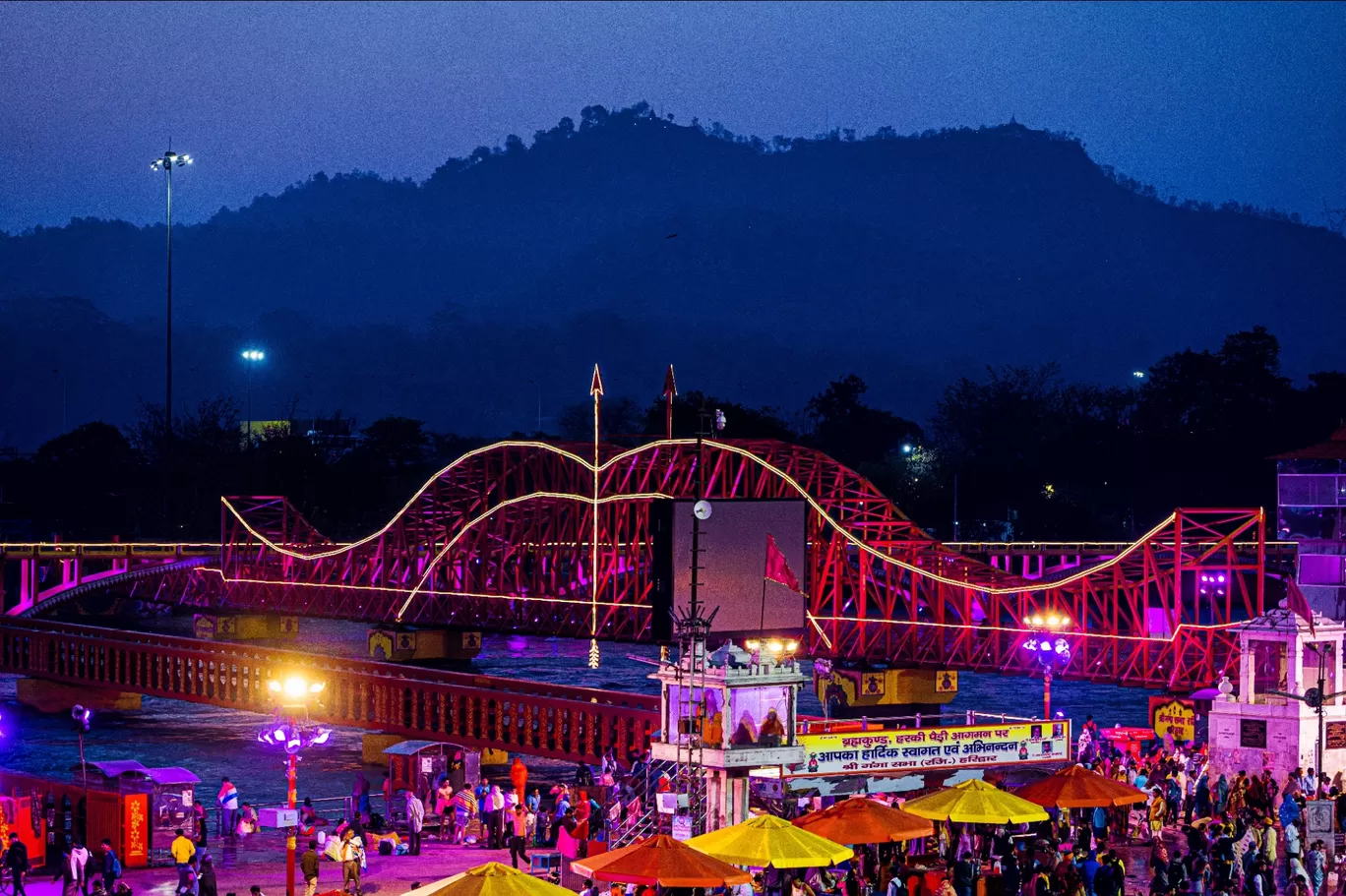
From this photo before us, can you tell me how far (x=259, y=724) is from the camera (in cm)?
9962

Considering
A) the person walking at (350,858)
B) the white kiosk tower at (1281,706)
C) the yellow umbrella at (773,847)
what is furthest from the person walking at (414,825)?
the white kiosk tower at (1281,706)

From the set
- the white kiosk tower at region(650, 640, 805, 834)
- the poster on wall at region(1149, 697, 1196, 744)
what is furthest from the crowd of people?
the poster on wall at region(1149, 697, 1196, 744)

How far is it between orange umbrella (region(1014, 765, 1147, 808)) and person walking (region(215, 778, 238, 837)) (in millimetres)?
20548

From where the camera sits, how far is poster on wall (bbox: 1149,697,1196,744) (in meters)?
65.6

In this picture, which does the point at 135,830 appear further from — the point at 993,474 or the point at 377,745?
the point at 993,474

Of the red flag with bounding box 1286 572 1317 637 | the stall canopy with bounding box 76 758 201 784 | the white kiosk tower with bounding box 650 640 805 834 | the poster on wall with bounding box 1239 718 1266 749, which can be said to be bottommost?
the stall canopy with bounding box 76 758 201 784

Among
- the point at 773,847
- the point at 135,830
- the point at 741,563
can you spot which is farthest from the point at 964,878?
the point at 135,830

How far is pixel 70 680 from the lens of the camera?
107000 millimetres

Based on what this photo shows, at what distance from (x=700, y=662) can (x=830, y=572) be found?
59710 millimetres

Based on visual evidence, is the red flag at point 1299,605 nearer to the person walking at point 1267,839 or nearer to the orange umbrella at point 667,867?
the person walking at point 1267,839

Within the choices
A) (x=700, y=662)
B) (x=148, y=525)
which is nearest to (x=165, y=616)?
(x=148, y=525)

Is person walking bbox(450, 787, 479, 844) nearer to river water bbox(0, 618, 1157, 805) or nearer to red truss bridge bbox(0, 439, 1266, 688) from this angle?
red truss bridge bbox(0, 439, 1266, 688)

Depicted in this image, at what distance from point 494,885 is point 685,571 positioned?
789 inches

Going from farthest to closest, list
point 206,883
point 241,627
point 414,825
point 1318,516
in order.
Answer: point 241,627
point 1318,516
point 414,825
point 206,883
